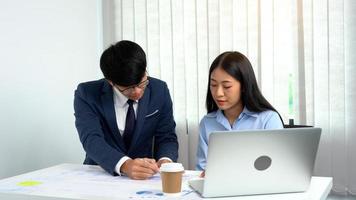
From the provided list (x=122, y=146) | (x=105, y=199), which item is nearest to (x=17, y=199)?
(x=105, y=199)

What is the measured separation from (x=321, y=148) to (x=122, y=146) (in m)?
1.44

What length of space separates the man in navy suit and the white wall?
61cm

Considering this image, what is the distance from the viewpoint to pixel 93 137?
5.82ft

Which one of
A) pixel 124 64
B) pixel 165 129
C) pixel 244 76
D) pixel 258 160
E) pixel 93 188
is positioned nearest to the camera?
pixel 258 160

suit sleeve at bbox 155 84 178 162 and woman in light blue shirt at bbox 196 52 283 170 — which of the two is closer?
woman in light blue shirt at bbox 196 52 283 170

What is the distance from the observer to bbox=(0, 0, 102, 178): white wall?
7.80 feet

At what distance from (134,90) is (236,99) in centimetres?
44

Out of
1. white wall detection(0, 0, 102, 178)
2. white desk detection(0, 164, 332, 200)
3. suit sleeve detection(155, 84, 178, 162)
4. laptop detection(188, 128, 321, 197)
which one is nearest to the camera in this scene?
laptop detection(188, 128, 321, 197)

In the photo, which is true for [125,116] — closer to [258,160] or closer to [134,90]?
[134,90]

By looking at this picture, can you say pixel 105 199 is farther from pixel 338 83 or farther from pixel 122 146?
pixel 338 83

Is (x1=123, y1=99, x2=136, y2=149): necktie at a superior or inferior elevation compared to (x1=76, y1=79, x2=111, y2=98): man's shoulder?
inferior

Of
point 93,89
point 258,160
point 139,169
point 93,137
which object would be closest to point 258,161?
point 258,160

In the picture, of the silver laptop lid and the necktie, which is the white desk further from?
the necktie

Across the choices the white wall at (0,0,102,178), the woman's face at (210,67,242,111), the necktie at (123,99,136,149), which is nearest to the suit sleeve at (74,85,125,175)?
the necktie at (123,99,136,149)
